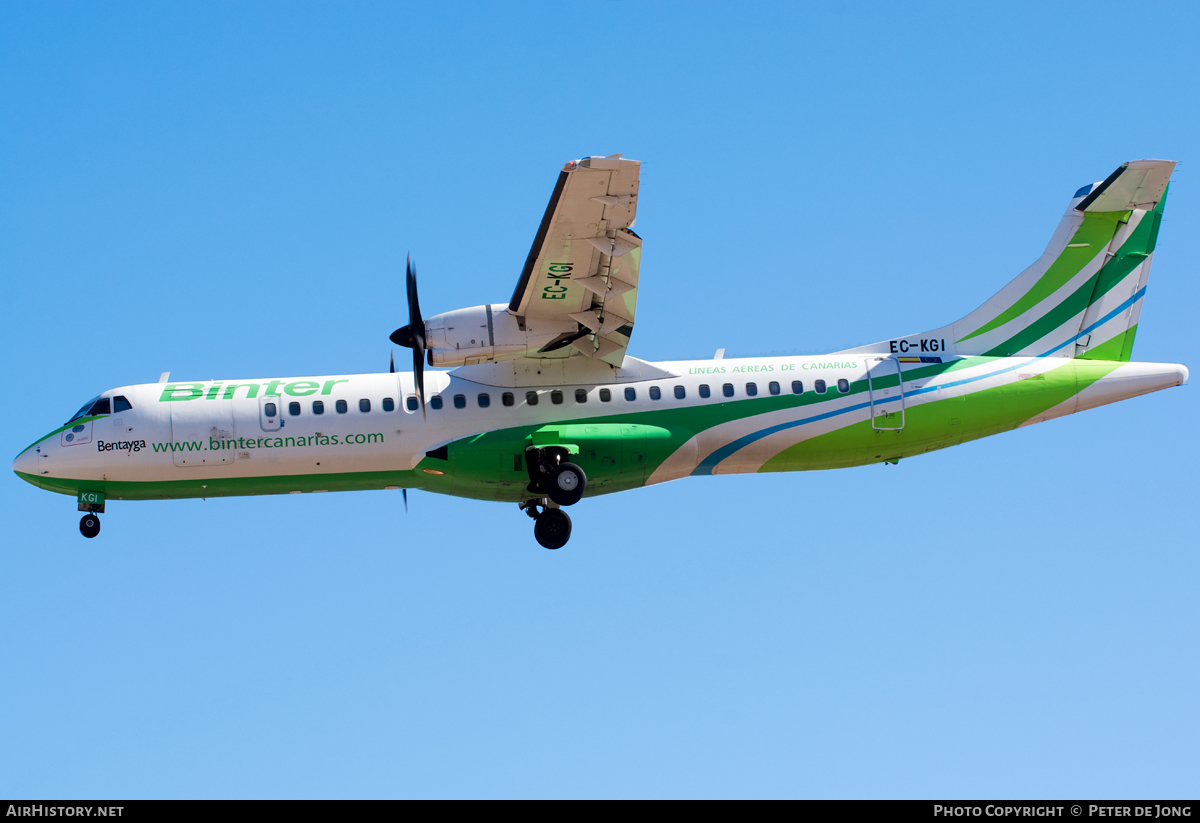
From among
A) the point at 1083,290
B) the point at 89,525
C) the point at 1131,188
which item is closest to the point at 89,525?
the point at 89,525

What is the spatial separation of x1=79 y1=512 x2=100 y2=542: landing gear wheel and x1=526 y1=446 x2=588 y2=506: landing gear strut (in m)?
7.78

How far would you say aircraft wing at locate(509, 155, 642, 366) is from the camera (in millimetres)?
18219

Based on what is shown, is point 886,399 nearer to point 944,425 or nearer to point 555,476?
point 944,425

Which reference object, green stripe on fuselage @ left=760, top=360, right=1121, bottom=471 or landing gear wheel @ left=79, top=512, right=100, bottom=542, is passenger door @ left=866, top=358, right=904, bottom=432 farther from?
landing gear wheel @ left=79, top=512, right=100, bottom=542

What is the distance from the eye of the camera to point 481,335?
20.3 meters

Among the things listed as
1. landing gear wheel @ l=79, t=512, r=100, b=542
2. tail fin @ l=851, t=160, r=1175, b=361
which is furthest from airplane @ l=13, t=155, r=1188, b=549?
tail fin @ l=851, t=160, r=1175, b=361

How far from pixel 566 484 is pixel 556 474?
248 mm

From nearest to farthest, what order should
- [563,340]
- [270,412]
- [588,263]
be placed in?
[588,263] → [563,340] → [270,412]

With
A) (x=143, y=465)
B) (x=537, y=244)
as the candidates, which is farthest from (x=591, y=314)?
(x=143, y=465)
